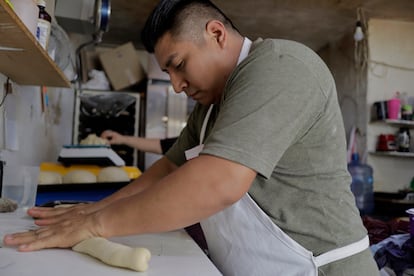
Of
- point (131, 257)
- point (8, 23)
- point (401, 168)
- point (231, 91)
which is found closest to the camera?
point (131, 257)

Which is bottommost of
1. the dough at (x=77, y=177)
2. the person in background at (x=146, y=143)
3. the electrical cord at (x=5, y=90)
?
the person in background at (x=146, y=143)

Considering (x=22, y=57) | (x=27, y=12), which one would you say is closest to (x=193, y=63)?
(x=27, y=12)

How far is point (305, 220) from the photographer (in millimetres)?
769

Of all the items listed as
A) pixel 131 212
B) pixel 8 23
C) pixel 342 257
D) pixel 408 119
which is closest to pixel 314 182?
pixel 342 257

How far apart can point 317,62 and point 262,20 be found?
332 cm

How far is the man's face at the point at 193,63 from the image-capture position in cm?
88

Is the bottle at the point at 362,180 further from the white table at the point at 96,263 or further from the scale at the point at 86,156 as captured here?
the white table at the point at 96,263

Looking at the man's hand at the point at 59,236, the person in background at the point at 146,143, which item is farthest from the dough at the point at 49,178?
the person in background at the point at 146,143

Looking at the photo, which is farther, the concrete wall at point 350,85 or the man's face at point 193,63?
the concrete wall at point 350,85

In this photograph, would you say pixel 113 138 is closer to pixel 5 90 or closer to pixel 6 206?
pixel 5 90

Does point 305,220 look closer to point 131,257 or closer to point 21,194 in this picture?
point 131,257

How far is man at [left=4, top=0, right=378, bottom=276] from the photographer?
0.64 meters

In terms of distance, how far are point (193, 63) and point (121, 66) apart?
10.3 feet

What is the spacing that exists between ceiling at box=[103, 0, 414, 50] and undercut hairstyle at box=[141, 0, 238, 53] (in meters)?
2.71
